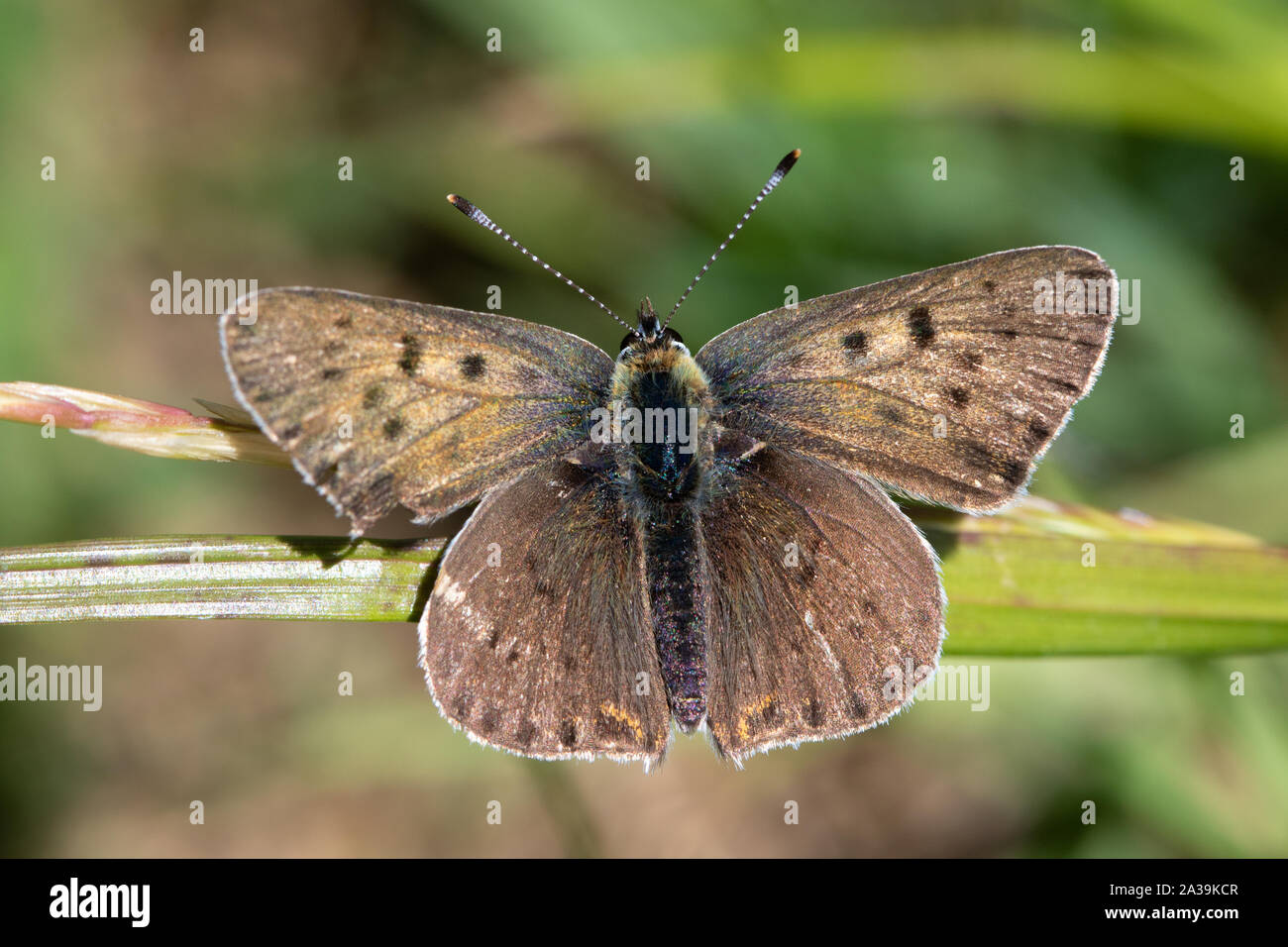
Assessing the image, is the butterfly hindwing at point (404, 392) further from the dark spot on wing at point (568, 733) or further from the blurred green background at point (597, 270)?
the blurred green background at point (597, 270)

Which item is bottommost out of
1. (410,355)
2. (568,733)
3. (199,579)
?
(568,733)

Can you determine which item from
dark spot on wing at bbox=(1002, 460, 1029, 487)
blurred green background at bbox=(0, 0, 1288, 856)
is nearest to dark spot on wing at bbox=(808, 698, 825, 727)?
dark spot on wing at bbox=(1002, 460, 1029, 487)

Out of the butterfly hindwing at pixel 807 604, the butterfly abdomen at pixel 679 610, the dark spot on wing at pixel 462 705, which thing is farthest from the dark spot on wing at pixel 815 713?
the dark spot on wing at pixel 462 705

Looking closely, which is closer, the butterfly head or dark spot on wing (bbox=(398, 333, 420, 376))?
dark spot on wing (bbox=(398, 333, 420, 376))

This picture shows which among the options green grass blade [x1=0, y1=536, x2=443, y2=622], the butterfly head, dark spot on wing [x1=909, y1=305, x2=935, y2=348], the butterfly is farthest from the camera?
the butterfly head

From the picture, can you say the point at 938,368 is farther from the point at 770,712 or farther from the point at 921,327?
the point at 770,712

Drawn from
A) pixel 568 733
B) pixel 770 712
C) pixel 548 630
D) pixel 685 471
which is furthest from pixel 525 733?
pixel 685 471

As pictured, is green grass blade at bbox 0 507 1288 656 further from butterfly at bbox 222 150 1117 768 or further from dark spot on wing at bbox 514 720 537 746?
dark spot on wing at bbox 514 720 537 746

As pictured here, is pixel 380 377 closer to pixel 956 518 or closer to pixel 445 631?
pixel 445 631

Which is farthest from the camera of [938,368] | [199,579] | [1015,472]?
[938,368]
